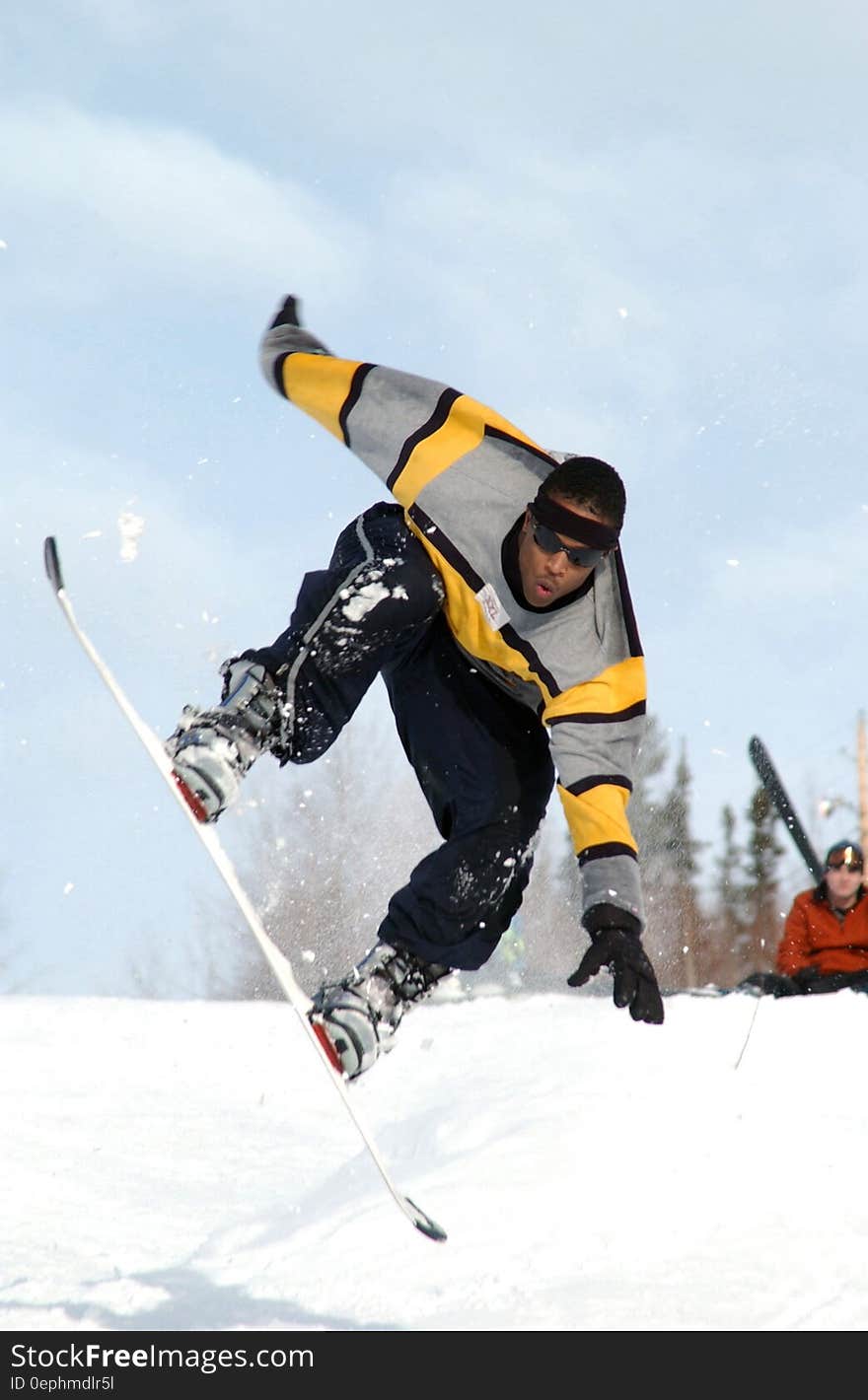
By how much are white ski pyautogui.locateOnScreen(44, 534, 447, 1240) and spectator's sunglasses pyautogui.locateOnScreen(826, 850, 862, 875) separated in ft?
15.1

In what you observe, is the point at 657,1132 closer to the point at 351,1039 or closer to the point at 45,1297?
the point at 351,1039

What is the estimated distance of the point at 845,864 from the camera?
7449 millimetres

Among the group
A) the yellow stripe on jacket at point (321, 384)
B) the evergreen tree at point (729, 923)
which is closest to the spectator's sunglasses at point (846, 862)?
the yellow stripe on jacket at point (321, 384)

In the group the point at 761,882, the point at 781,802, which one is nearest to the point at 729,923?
the point at 761,882

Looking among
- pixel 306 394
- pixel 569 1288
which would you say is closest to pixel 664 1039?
pixel 569 1288

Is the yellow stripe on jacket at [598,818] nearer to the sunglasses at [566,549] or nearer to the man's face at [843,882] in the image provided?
the sunglasses at [566,549]

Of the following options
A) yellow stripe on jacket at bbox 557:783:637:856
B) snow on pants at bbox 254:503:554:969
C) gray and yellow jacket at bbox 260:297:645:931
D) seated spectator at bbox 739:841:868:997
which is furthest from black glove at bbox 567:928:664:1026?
seated spectator at bbox 739:841:868:997

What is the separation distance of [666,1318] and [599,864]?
1.10 metres

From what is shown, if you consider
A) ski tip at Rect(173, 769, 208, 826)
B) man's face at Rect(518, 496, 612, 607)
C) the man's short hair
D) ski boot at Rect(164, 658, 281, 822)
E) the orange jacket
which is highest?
the man's short hair

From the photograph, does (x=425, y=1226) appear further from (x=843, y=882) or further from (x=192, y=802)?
(x=843, y=882)

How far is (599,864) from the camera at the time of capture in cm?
344

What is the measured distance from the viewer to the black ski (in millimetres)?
9266

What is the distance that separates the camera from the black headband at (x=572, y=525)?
11.2ft

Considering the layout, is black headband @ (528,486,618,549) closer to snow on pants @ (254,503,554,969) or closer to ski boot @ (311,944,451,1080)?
snow on pants @ (254,503,554,969)
